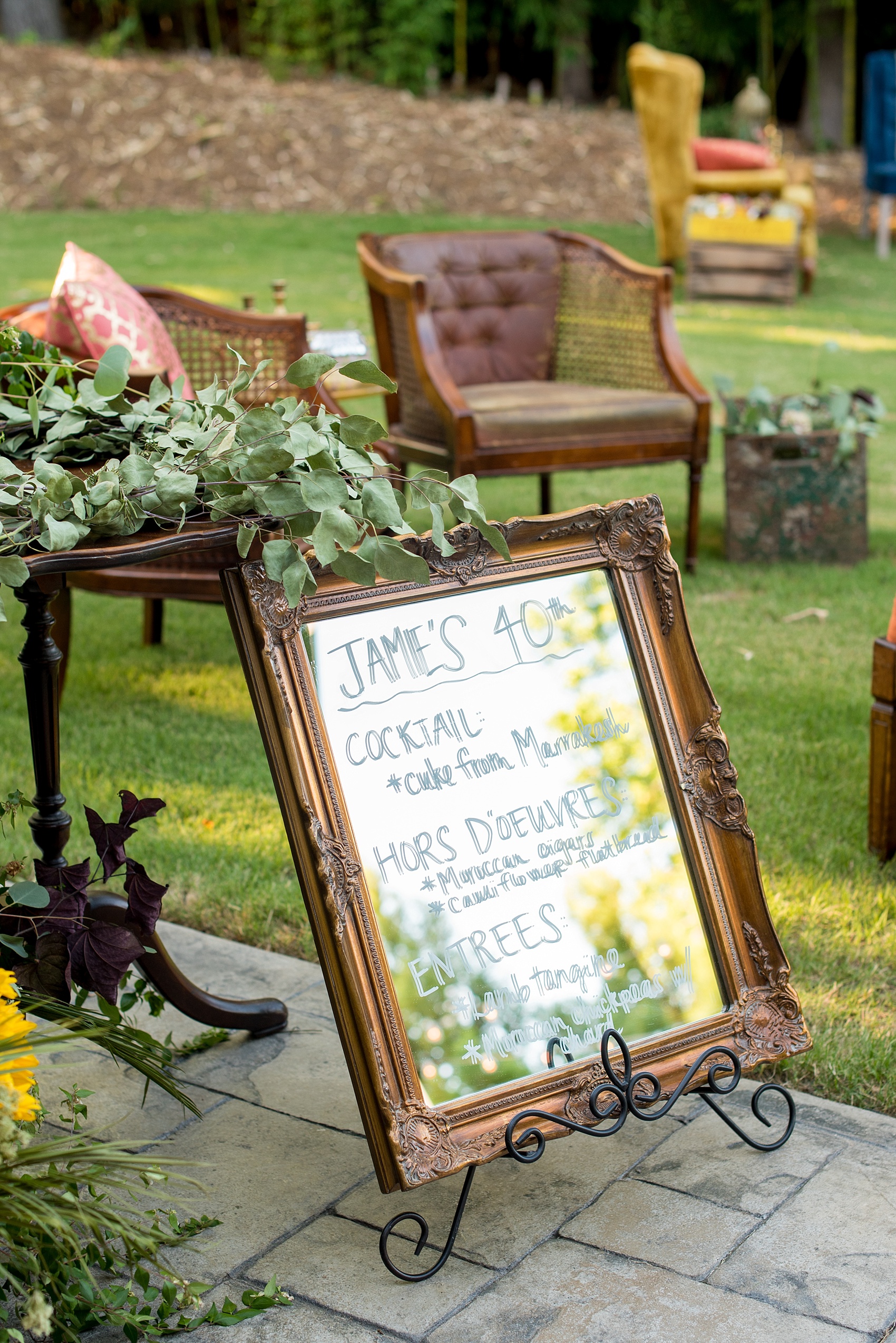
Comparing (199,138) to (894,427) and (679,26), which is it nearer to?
(679,26)

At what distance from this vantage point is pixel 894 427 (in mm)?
6273

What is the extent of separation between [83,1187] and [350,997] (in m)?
0.50

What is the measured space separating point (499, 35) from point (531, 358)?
13.6 meters

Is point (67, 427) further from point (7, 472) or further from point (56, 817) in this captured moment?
point (56, 817)

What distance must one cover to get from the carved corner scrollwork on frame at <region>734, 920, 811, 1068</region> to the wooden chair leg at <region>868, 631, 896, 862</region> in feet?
2.80

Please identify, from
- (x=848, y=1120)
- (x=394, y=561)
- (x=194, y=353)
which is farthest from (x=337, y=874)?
(x=194, y=353)

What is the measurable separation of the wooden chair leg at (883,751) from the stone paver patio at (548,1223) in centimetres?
77

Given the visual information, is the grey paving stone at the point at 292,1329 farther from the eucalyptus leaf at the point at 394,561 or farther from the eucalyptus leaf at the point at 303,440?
the eucalyptus leaf at the point at 303,440

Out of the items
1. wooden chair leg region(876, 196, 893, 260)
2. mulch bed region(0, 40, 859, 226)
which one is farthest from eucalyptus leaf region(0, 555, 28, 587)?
mulch bed region(0, 40, 859, 226)

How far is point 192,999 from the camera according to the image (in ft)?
6.36

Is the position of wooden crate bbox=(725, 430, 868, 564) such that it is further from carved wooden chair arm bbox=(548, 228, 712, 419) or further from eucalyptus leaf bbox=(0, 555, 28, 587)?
eucalyptus leaf bbox=(0, 555, 28, 587)

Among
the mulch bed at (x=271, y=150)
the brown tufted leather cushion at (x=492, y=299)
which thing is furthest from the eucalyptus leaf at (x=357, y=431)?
the mulch bed at (x=271, y=150)

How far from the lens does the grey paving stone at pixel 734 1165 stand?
166cm

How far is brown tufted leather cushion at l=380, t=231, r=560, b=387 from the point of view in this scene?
14.9 ft
